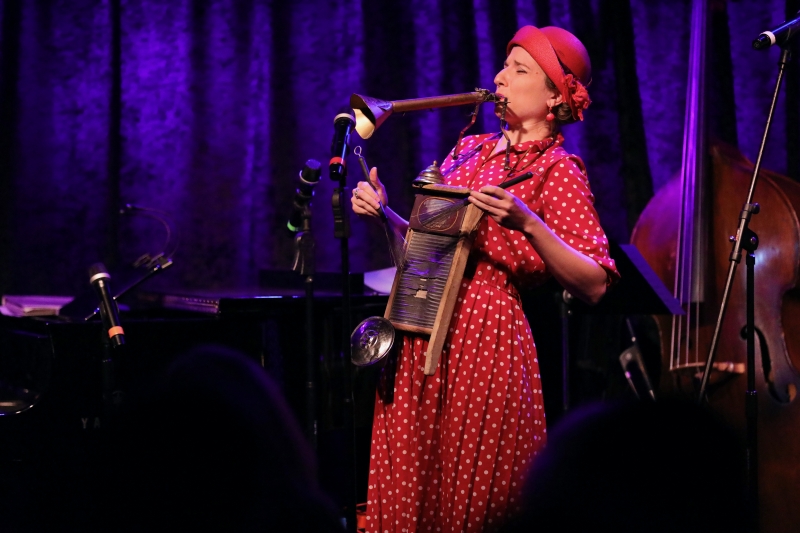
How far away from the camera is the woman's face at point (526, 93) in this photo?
2.41 meters

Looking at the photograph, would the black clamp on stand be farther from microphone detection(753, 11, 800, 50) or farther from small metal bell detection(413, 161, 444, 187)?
microphone detection(753, 11, 800, 50)

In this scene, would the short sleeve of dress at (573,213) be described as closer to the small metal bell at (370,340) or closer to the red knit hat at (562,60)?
the red knit hat at (562,60)

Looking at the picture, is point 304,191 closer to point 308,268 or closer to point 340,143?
point 308,268

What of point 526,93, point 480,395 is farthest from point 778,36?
point 480,395

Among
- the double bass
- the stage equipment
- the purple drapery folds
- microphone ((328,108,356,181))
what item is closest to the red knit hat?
microphone ((328,108,356,181))

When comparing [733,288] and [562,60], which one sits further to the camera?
[733,288]

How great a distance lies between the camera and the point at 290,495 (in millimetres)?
928

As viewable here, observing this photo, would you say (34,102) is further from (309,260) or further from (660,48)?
(660,48)

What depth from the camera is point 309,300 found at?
3193 millimetres

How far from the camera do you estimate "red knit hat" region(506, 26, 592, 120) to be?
7.84ft

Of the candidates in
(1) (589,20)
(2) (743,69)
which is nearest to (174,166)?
(1) (589,20)

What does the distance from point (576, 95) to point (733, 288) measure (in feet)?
4.74

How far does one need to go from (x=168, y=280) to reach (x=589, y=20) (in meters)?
2.87

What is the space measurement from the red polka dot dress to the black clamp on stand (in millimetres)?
936
